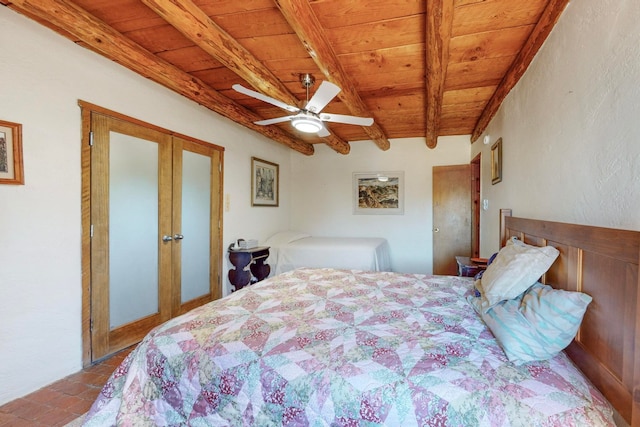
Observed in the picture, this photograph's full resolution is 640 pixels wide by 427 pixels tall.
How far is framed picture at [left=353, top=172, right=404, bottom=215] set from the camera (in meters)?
5.12

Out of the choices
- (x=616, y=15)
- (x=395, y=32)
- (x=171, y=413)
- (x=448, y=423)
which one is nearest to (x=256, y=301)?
(x=171, y=413)

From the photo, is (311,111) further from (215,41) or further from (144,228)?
(144,228)

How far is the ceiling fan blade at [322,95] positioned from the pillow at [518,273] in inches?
58.5

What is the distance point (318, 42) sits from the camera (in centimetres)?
201

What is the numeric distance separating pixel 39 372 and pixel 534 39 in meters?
3.88

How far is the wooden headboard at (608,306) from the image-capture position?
3.02 feet

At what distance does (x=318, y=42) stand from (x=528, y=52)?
4.66 feet

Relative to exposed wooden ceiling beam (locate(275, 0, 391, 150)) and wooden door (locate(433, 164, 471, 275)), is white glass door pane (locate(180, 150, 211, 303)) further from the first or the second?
wooden door (locate(433, 164, 471, 275))

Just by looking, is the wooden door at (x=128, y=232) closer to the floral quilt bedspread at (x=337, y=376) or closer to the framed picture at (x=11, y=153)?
the framed picture at (x=11, y=153)

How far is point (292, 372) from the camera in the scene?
1.15 m

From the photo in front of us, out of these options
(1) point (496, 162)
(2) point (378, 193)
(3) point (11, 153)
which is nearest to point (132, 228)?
(3) point (11, 153)

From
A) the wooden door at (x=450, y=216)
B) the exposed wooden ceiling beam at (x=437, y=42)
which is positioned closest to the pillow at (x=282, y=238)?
the wooden door at (x=450, y=216)

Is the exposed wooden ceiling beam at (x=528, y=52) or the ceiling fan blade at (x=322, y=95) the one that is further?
the ceiling fan blade at (x=322, y=95)

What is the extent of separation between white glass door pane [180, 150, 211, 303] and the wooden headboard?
3094 millimetres
